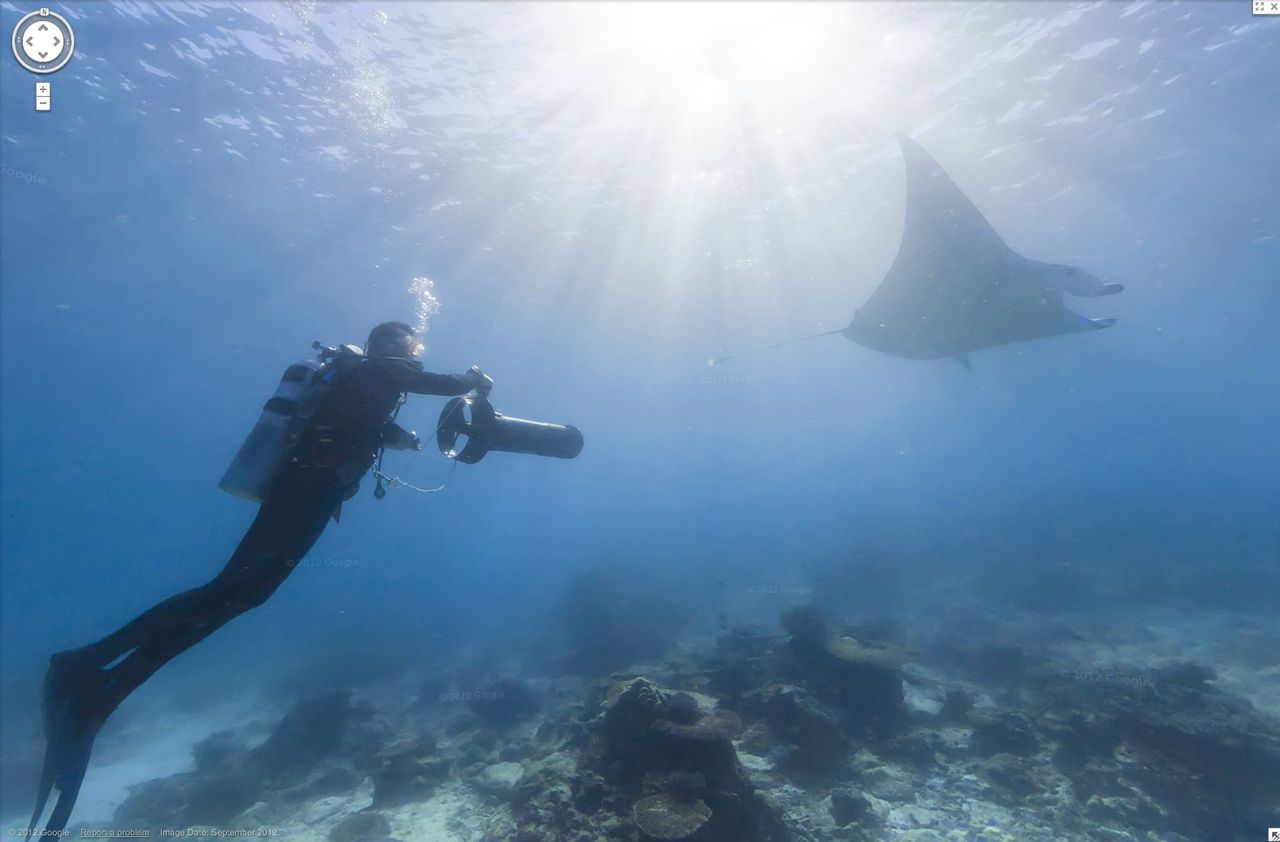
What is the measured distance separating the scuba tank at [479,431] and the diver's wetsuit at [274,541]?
261mm

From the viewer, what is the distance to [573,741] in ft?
30.9

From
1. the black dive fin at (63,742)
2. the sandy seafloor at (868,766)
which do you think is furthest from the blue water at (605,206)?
the black dive fin at (63,742)

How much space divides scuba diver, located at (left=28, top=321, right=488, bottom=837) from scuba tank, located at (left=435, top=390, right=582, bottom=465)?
22 cm

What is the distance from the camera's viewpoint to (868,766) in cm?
828

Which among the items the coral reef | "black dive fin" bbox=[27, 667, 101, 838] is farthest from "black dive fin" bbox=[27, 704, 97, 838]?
the coral reef

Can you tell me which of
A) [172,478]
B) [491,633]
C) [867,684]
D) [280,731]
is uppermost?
[172,478]

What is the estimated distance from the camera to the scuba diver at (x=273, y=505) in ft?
11.9

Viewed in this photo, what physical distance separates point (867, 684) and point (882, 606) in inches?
539

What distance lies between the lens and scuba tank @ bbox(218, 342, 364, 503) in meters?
4.28

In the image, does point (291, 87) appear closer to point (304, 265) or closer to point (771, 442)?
point (304, 265)

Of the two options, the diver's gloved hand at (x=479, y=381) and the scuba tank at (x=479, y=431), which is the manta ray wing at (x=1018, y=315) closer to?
the scuba tank at (x=479, y=431)

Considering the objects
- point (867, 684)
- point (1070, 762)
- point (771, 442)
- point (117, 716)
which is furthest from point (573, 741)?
point (771, 442)

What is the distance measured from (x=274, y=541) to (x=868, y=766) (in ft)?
28.6

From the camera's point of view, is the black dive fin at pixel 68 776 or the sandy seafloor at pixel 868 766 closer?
the black dive fin at pixel 68 776
